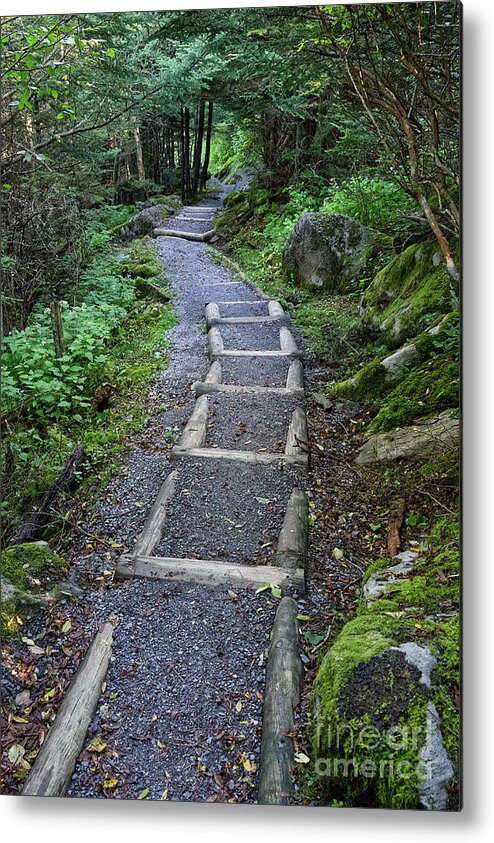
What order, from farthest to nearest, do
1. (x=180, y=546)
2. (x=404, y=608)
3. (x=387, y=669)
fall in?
(x=180, y=546) → (x=404, y=608) → (x=387, y=669)

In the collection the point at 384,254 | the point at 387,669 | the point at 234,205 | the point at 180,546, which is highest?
the point at 234,205

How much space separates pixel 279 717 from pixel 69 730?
0.69 metres

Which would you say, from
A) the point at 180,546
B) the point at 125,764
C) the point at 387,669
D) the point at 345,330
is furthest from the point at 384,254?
the point at 125,764

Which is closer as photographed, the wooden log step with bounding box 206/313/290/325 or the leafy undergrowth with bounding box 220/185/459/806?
the leafy undergrowth with bounding box 220/185/459/806

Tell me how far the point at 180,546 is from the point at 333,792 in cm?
97

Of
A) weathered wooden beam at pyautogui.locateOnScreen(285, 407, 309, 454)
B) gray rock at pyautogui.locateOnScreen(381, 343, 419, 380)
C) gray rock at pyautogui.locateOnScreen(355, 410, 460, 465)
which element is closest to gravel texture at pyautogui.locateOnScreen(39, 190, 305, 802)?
weathered wooden beam at pyautogui.locateOnScreen(285, 407, 309, 454)

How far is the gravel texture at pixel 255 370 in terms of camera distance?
285 centimetres

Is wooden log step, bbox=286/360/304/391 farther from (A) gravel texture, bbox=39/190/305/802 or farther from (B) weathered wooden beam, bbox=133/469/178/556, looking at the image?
(B) weathered wooden beam, bbox=133/469/178/556

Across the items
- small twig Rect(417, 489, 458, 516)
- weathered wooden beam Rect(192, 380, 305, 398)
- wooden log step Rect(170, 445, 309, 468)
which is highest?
weathered wooden beam Rect(192, 380, 305, 398)

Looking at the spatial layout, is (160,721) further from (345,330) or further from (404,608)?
(345,330)

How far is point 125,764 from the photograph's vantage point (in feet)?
6.81

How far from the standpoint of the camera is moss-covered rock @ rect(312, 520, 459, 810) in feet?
6.42

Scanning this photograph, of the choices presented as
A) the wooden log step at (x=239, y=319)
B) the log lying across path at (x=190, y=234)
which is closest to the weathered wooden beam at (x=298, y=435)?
the wooden log step at (x=239, y=319)

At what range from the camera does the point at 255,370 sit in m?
2.92
